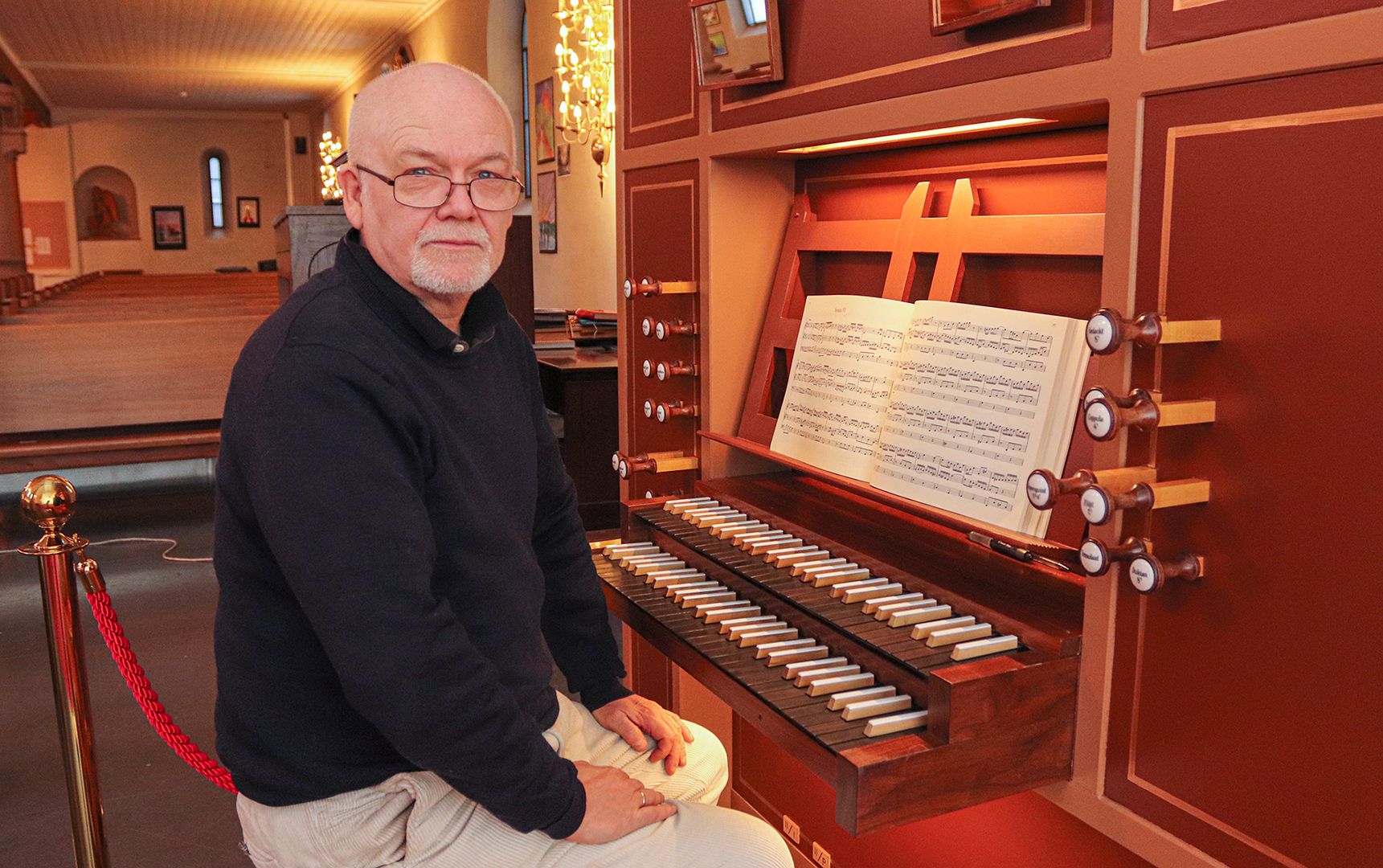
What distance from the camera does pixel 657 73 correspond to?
2.66 meters

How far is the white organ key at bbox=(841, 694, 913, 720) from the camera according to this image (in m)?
1.56

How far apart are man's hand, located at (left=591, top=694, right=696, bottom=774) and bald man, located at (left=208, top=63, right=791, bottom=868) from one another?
12 cm

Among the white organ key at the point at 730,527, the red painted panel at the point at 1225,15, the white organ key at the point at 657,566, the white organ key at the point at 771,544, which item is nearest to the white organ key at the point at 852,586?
the white organ key at the point at 771,544

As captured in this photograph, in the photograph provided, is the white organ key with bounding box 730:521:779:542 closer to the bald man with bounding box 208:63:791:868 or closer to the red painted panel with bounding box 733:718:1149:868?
the bald man with bounding box 208:63:791:868

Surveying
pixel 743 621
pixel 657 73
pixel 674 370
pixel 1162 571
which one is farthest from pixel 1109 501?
pixel 657 73

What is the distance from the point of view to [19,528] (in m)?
6.41

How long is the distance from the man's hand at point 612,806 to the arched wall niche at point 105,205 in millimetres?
23567

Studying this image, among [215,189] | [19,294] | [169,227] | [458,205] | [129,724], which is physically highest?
[215,189]

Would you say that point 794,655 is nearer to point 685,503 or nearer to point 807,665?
point 807,665

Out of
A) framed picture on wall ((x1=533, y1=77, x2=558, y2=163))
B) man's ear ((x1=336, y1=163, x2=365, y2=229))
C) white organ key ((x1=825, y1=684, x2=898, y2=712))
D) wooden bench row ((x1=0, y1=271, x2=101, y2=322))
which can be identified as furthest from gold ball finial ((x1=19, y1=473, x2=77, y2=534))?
framed picture on wall ((x1=533, y1=77, x2=558, y2=163))

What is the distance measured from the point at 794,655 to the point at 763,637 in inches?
4.0

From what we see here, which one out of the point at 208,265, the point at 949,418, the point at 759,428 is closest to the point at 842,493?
the point at 759,428

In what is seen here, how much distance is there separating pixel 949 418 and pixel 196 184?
77.5 ft

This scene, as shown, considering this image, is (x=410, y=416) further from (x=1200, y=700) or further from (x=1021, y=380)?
(x=1200, y=700)
